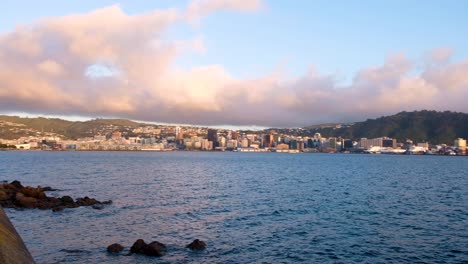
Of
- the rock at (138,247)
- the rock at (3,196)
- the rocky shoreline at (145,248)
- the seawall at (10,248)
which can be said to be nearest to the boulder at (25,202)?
the rock at (3,196)

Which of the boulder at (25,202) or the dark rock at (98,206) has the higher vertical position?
the boulder at (25,202)

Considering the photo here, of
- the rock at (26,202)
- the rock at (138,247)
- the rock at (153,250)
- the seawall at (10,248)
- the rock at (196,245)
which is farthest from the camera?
the rock at (26,202)

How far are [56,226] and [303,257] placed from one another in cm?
2015

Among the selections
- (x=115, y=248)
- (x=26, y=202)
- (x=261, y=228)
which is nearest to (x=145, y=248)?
(x=115, y=248)

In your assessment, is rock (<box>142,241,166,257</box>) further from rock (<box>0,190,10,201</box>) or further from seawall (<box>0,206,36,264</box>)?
rock (<box>0,190,10,201</box>)

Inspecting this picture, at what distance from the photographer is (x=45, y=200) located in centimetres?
4691

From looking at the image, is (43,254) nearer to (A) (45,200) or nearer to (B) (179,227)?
(B) (179,227)

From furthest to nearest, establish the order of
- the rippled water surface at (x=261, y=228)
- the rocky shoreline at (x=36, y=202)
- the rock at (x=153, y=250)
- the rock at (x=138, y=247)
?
the rocky shoreline at (x=36, y=202) < the rippled water surface at (x=261, y=228) < the rock at (x=138, y=247) < the rock at (x=153, y=250)

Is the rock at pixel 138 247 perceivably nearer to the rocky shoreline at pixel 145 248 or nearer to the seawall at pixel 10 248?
the rocky shoreline at pixel 145 248

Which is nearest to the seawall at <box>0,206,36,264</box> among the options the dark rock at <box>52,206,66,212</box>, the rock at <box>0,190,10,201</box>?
the dark rock at <box>52,206,66,212</box>

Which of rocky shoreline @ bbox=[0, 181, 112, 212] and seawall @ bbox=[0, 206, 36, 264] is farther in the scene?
rocky shoreline @ bbox=[0, 181, 112, 212]

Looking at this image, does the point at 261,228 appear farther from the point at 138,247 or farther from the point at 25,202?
the point at 25,202

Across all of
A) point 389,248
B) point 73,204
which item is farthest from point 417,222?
point 73,204

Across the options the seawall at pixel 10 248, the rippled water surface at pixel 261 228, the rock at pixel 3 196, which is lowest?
the rippled water surface at pixel 261 228
